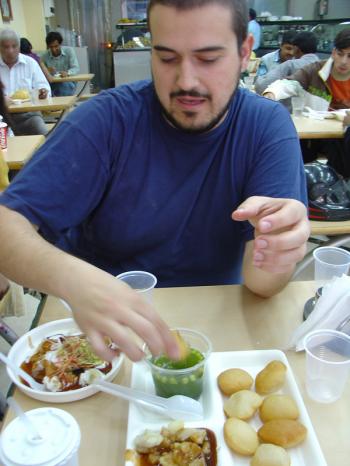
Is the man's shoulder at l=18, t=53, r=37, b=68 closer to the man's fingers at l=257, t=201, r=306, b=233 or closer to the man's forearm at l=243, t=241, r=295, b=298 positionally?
the man's forearm at l=243, t=241, r=295, b=298

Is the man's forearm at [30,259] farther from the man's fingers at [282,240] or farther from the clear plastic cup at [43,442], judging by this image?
the man's fingers at [282,240]

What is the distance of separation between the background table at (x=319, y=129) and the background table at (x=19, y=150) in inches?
68.9

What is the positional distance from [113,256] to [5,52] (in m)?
4.72

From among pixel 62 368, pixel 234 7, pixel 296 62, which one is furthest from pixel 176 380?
pixel 296 62

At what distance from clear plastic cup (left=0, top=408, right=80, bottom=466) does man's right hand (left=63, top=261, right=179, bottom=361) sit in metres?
0.13

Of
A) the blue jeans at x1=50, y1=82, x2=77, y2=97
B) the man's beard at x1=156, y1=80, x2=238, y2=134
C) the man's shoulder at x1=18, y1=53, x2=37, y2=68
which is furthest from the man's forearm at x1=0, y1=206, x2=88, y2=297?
the blue jeans at x1=50, y1=82, x2=77, y2=97

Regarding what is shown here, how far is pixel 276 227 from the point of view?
86cm

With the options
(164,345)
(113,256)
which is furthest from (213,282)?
(164,345)

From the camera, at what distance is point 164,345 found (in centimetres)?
68

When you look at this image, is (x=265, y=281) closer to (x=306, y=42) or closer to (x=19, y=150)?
(x=19, y=150)

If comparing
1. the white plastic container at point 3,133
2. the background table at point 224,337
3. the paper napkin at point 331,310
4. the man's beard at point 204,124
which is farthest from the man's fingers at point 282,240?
the white plastic container at point 3,133

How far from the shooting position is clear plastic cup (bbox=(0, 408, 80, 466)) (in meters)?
0.52

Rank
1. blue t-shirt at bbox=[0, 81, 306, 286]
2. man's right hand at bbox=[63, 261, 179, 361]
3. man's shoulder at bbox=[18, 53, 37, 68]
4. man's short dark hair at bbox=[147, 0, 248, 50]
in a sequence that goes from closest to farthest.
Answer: man's right hand at bbox=[63, 261, 179, 361]
man's short dark hair at bbox=[147, 0, 248, 50]
blue t-shirt at bbox=[0, 81, 306, 286]
man's shoulder at bbox=[18, 53, 37, 68]

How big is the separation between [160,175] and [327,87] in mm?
2710
